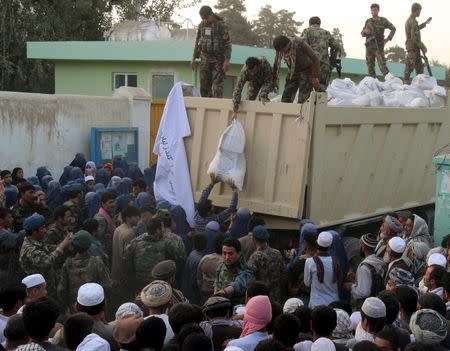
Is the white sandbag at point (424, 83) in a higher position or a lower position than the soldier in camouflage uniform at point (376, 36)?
lower

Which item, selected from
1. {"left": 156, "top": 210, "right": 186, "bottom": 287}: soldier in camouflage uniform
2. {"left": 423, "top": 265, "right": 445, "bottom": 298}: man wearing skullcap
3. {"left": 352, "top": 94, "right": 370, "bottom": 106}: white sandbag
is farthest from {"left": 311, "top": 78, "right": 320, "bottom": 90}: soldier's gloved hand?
{"left": 423, "top": 265, "right": 445, "bottom": 298}: man wearing skullcap

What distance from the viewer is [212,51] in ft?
31.8

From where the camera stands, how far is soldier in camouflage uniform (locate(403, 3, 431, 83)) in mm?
12750

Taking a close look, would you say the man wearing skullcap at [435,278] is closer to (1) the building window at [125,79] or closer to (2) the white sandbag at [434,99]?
(2) the white sandbag at [434,99]

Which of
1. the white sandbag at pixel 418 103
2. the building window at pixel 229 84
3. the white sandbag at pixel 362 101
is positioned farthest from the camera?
the building window at pixel 229 84

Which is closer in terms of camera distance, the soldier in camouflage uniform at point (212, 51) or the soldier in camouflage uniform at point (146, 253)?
the soldier in camouflage uniform at point (146, 253)

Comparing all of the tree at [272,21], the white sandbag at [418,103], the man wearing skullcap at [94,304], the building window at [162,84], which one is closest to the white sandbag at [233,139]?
the white sandbag at [418,103]

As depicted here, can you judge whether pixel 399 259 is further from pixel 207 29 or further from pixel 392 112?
pixel 207 29

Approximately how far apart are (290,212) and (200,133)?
5.20 ft

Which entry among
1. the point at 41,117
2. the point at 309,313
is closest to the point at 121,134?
the point at 41,117

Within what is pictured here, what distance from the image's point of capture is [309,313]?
4707mm

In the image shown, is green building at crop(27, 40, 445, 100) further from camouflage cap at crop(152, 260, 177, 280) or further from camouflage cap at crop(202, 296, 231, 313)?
camouflage cap at crop(202, 296, 231, 313)

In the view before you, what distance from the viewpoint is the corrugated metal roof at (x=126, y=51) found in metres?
16.8

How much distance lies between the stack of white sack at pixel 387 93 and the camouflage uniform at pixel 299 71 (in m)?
0.54
